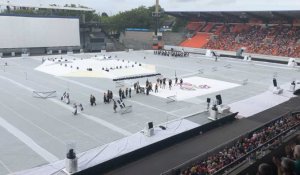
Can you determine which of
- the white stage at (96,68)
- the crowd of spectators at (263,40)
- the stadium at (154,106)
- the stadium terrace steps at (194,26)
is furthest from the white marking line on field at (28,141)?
the stadium terrace steps at (194,26)

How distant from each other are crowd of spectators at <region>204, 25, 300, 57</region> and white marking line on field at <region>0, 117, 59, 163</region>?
5061cm

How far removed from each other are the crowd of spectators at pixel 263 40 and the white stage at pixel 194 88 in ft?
87.9

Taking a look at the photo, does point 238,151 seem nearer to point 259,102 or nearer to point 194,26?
point 259,102

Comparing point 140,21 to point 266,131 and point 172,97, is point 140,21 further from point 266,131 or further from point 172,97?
point 266,131

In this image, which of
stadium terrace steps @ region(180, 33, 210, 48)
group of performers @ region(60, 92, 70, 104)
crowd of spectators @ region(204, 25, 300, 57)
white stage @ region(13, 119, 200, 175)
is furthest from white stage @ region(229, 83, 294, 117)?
stadium terrace steps @ region(180, 33, 210, 48)

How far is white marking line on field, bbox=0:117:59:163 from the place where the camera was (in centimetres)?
1722

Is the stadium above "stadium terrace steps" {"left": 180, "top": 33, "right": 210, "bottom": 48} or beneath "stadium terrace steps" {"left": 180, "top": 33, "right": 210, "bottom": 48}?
beneath

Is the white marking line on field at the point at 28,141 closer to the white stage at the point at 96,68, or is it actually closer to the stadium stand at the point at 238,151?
the stadium stand at the point at 238,151

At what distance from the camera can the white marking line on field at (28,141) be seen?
17217mm

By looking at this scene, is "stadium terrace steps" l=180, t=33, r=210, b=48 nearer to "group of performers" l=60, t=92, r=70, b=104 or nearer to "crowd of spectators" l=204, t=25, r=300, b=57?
"crowd of spectators" l=204, t=25, r=300, b=57

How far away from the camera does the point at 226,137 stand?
20.9 metres

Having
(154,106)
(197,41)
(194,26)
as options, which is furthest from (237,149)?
(194,26)

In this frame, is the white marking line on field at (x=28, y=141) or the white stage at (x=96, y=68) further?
the white stage at (x=96, y=68)

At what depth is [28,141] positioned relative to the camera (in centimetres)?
1928
